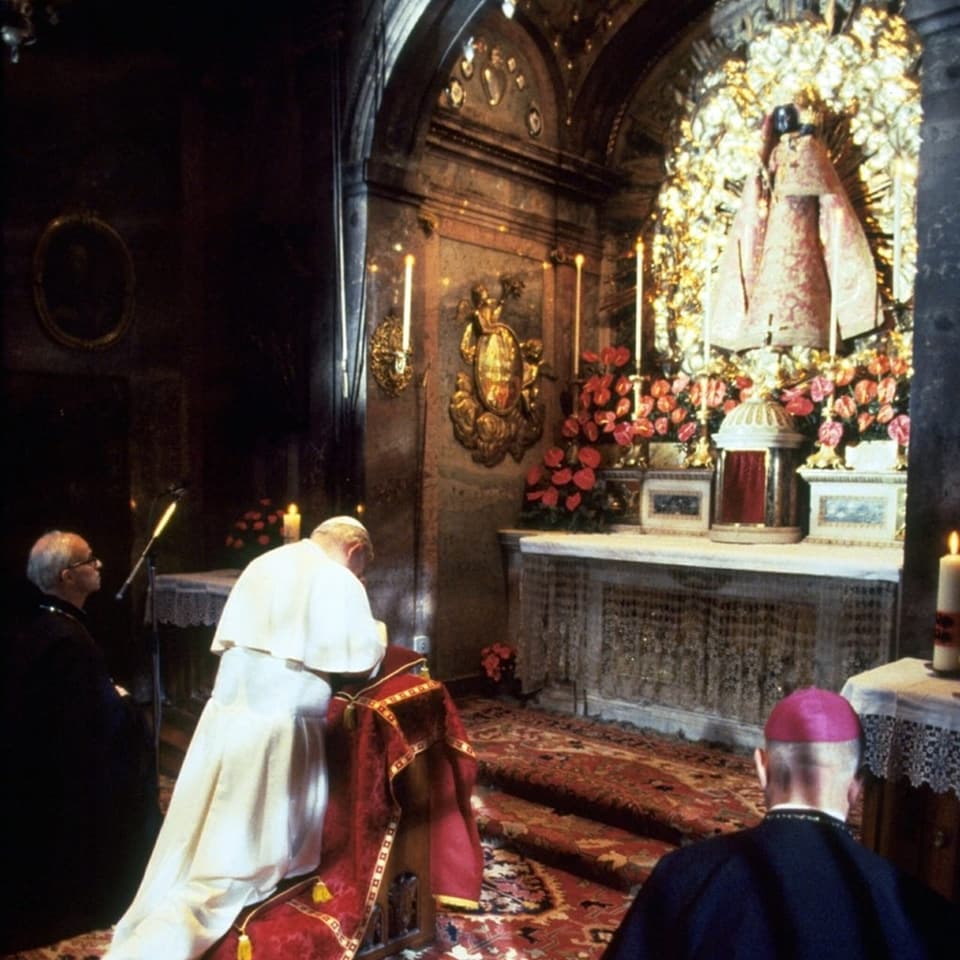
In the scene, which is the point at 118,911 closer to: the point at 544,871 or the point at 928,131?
the point at 544,871

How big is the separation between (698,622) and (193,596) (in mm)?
3382

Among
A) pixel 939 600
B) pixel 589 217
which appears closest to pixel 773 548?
pixel 939 600

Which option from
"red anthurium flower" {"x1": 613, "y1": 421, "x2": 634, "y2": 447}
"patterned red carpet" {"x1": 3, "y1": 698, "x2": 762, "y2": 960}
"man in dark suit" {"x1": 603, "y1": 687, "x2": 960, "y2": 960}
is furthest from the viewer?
"red anthurium flower" {"x1": 613, "y1": 421, "x2": 634, "y2": 447}

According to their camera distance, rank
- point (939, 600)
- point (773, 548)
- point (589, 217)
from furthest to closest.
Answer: point (589, 217), point (773, 548), point (939, 600)

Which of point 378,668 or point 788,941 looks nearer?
point 788,941

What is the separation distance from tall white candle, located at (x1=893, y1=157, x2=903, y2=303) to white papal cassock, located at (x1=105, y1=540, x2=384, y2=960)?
4.16 metres

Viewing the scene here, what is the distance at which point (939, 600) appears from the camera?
12.1 ft

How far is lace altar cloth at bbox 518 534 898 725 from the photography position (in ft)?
18.4

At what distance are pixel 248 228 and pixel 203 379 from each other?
118 centimetres

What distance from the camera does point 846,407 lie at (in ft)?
20.7

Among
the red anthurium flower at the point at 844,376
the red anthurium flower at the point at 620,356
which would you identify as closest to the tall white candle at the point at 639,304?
the red anthurium flower at the point at 620,356

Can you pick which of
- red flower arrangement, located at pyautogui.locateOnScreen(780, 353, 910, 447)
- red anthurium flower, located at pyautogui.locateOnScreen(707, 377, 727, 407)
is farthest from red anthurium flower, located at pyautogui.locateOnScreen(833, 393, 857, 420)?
red anthurium flower, located at pyautogui.locateOnScreen(707, 377, 727, 407)

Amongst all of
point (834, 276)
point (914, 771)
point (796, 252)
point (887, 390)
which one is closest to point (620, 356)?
point (796, 252)

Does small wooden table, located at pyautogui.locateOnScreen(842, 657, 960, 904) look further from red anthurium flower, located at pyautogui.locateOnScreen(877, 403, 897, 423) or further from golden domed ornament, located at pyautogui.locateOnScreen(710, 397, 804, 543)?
red anthurium flower, located at pyautogui.locateOnScreen(877, 403, 897, 423)
